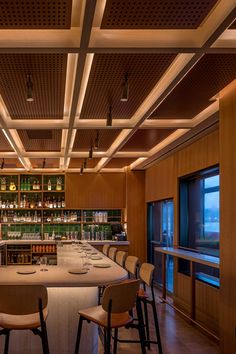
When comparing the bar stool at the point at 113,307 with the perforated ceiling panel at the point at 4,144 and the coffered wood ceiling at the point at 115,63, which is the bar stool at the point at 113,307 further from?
the perforated ceiling panel at the point at 4,144

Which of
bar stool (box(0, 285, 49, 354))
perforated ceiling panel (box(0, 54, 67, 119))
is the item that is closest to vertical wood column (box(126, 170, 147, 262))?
perforated ceiling panel (box(0, 54, 67, 119))

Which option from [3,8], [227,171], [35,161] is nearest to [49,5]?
[3,8]

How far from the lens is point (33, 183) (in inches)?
453

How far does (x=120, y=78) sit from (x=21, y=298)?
2.14 m

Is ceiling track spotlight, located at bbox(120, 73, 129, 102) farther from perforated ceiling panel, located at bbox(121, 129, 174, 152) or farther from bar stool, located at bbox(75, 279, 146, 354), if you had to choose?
perforated ceiling panel, located at bbox(121, 129, 174, 152)

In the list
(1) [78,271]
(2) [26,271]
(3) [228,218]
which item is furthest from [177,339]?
(2) [26,271]

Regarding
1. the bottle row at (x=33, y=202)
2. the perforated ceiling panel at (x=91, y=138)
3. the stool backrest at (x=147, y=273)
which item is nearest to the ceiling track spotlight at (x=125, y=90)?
the stool backrest at (x=147, y=273)

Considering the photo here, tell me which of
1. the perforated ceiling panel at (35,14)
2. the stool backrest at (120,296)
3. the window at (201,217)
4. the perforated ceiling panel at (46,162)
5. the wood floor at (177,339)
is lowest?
the wood floor at (177,339)

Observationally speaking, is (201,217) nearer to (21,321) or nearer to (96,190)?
(21,321)

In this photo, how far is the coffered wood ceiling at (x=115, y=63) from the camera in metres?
2.86

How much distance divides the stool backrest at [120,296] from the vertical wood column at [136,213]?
23.4ft

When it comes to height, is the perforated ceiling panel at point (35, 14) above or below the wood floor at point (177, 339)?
above

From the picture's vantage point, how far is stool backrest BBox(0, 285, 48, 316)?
315cm

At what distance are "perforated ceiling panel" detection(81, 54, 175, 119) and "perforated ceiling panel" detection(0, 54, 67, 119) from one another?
0.99 feet
